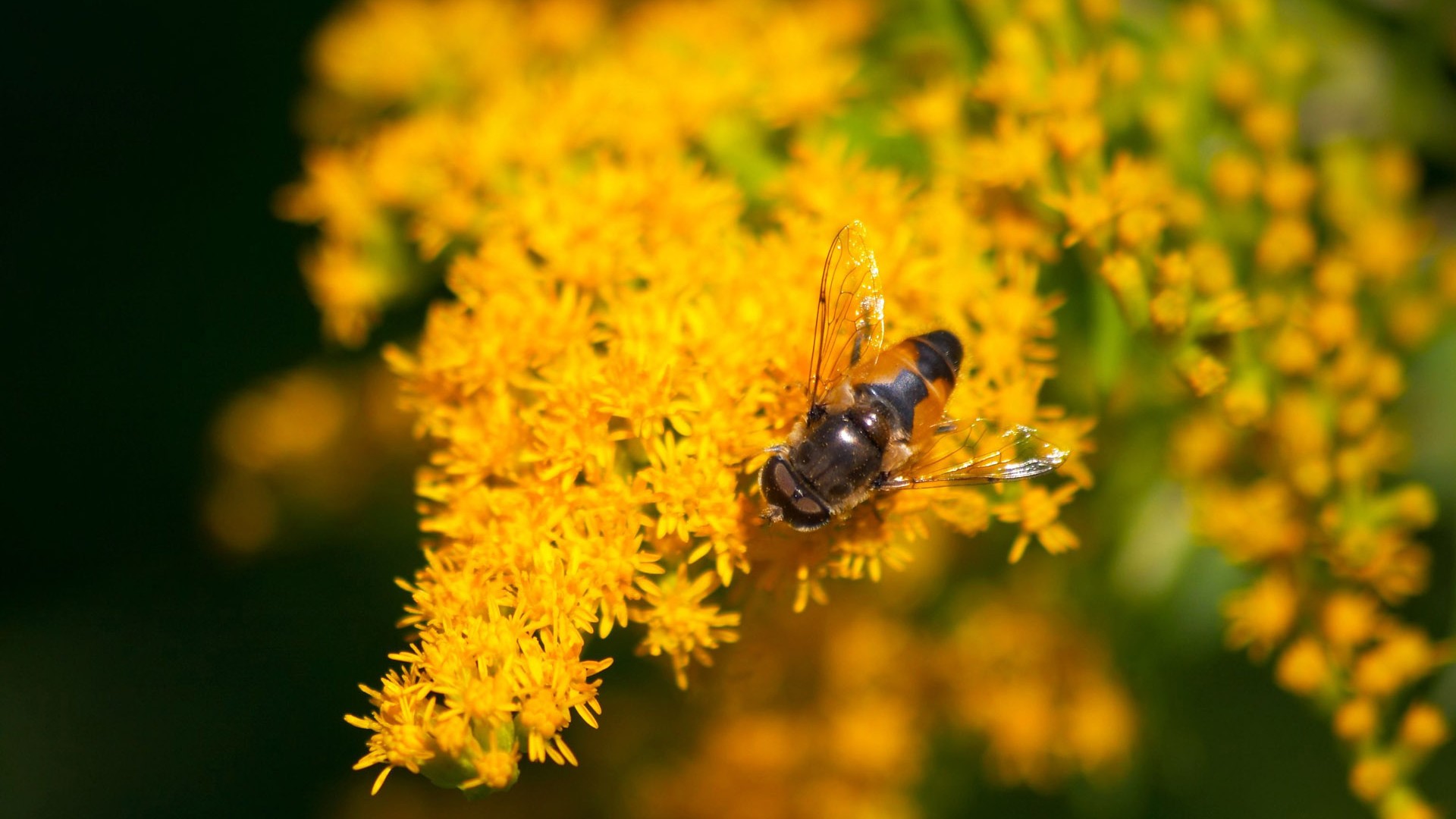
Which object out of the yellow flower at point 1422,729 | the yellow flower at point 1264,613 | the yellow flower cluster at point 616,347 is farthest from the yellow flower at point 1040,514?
the yellow flower at point 1422,729

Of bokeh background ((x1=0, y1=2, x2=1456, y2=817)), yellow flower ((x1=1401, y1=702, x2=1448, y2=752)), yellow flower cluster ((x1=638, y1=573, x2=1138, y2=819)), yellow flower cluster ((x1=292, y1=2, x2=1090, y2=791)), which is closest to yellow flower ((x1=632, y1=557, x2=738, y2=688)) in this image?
yellow flower cluster ((x1=292, y1=2, x2=1090, y2=791))

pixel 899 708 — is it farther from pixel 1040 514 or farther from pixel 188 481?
pixel 188 481

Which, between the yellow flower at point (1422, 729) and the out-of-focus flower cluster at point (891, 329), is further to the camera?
Answer: the yellow flower at point (1422, 729)

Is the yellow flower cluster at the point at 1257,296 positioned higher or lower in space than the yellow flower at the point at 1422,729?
higher

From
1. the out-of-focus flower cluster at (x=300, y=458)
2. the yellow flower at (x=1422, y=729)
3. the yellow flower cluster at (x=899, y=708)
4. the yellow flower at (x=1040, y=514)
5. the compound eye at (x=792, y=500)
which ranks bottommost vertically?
the yellow flower cluster at (x=899, y=708)

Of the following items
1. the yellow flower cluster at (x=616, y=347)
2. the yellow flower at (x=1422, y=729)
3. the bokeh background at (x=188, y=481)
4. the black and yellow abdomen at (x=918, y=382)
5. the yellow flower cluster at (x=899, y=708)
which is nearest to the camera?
the yellow flower cluster at (x=616, y=347)

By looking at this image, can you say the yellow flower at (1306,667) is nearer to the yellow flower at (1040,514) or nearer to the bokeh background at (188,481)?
the yellow flower at (1040,514)

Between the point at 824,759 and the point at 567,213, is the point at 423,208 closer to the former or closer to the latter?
the point at 567,213
